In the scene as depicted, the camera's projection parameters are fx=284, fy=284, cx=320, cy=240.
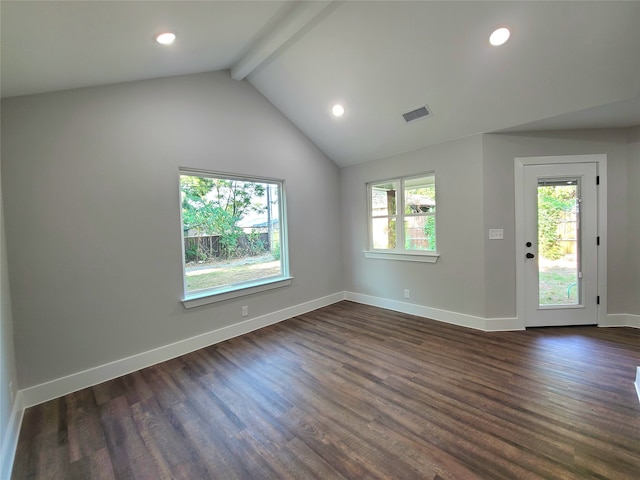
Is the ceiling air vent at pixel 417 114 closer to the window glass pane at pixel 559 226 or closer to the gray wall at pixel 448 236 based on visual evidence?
the gray wall at pixel 448 236

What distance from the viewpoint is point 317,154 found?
4637mm

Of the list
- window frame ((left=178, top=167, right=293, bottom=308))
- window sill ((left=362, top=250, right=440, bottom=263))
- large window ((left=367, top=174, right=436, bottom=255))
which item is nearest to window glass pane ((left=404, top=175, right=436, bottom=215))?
large window ((left=367, top=174, right=436, bottom=255))

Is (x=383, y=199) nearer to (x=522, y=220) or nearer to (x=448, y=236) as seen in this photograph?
(x=448, y=236)

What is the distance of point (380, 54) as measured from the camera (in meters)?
2.85

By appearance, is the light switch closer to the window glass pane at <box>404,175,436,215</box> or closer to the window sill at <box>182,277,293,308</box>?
the window glass pane at <box>404,175,436,215</box>

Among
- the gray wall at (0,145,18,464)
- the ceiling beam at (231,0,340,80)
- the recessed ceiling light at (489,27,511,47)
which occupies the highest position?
the ceiling beam at (231,0,340,80)

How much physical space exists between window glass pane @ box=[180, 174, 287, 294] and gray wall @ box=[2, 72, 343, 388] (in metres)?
0.20

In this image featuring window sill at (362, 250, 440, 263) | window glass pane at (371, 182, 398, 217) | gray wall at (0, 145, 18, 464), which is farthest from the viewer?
window glass pane at (371, 182, 398, 217)

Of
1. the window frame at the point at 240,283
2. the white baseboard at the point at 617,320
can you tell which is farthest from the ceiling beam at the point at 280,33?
the white baseboard at the point at 617,320

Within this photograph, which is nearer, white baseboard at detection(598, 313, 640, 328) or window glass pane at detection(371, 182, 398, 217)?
white baseboard at detection(598, 313, 640, 328)

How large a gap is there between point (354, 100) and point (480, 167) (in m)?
1.73

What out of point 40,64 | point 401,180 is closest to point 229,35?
point 40,64

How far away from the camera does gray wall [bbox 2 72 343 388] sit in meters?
2.31

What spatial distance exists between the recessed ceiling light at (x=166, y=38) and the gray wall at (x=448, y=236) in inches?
119
